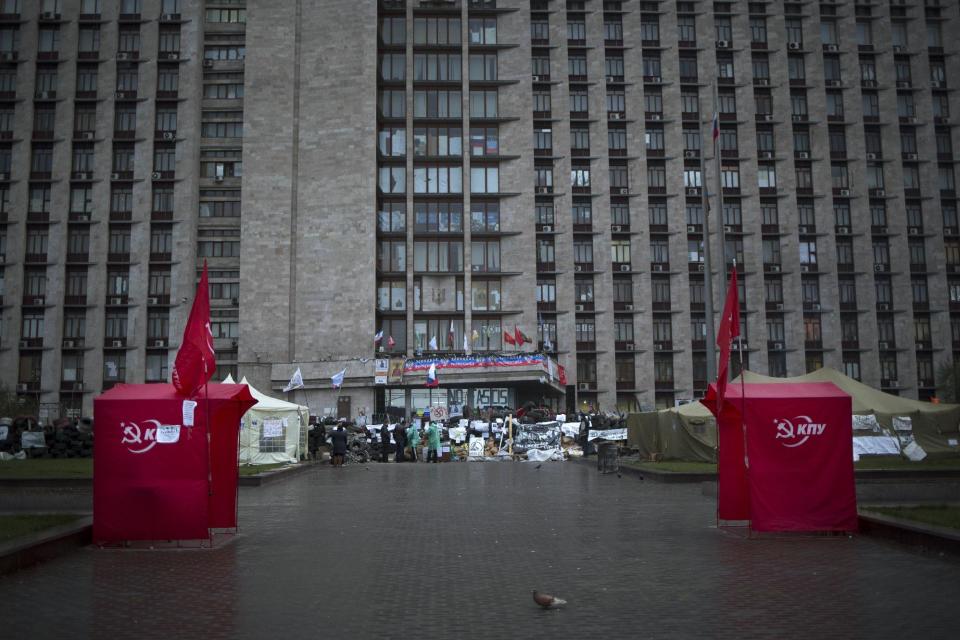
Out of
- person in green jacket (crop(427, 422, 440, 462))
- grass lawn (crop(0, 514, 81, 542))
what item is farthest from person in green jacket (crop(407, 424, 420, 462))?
grass lawn (crop(0, 514, 81, 542))

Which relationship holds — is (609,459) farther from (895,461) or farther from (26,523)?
(26,523)

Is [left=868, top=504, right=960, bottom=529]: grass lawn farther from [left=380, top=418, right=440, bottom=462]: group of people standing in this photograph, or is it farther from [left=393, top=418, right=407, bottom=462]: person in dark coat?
[left=393, top=418, right=407, bottom=462]: person in dark coat

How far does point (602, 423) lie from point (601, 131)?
3114 centimetres

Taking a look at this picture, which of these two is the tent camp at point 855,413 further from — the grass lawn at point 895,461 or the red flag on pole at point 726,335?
the red flag on pole at point 726,335

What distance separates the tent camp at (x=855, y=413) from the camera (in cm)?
2912

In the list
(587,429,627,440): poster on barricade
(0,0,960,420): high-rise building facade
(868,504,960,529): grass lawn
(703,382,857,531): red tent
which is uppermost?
(0,0,960,420): high-rise building facade

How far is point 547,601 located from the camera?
7.46m

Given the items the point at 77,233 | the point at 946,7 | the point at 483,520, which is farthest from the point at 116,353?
the point at 946,7

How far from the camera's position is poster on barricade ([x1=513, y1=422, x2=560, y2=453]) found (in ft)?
130

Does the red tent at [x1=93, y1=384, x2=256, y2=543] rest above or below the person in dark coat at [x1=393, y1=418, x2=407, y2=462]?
above

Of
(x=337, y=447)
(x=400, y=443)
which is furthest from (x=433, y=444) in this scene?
(x=337, y=447)

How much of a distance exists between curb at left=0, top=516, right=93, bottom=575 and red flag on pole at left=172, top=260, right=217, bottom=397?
2.14 m

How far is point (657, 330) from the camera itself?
229ft

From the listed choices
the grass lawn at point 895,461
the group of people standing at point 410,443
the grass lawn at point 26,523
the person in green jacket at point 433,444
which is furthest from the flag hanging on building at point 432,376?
the grass lawn at point 26,523
